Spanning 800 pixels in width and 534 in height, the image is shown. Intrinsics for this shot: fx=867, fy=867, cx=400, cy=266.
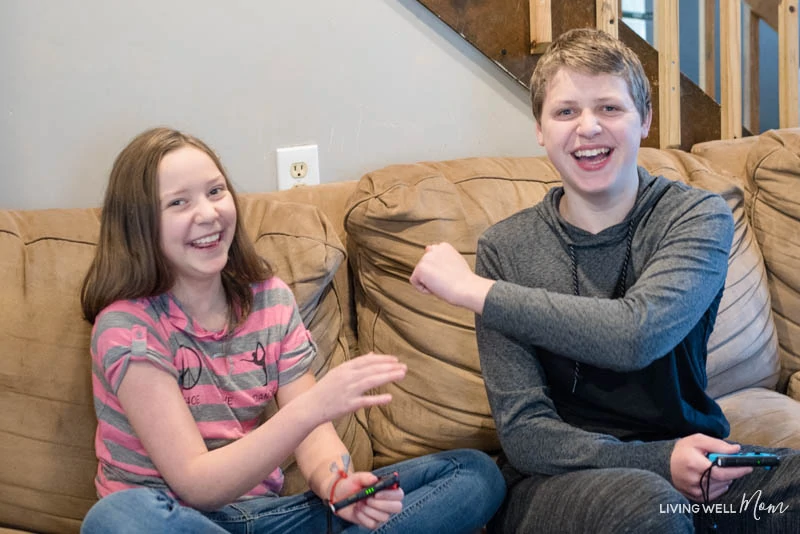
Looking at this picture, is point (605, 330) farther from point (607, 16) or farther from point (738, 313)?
point (607, 16)

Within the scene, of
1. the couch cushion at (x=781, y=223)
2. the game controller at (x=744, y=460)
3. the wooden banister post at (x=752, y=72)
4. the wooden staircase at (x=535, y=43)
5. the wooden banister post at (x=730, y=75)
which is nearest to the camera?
the game controller at (x=744, y=460)

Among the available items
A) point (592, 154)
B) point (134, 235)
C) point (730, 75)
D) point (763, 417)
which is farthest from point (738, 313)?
point (134, 235)

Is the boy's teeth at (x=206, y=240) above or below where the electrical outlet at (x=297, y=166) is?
below

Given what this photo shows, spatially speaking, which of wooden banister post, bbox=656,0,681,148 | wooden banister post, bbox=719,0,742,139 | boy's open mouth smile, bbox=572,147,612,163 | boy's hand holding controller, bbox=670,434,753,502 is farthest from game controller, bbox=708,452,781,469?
wooden banister post, bbox=719,0,742,139

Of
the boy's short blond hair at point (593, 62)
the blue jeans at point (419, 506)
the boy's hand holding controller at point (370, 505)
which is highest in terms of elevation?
the boy's short blond hair at point (593, 62)

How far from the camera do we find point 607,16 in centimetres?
226

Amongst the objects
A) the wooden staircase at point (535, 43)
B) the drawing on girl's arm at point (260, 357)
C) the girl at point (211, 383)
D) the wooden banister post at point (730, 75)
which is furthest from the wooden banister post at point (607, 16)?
the drawing on girl's arm at point (260, 357)

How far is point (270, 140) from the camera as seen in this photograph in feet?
6.40

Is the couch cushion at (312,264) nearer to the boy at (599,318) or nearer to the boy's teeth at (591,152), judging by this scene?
the boy at (599,318)

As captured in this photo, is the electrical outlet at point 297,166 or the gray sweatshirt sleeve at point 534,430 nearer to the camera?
the gray sweatshirt sleeve at point 534,430

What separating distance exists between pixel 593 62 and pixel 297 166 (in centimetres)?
81

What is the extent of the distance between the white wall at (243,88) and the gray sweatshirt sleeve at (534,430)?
772 mm

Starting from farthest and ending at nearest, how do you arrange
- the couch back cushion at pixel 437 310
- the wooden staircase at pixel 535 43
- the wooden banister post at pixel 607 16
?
the wooden banister post at pixel 607 16, the wooden staircase at pixel 535 43, the couch back cushion at pixel 437 310

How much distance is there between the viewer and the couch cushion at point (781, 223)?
1.91 meters
